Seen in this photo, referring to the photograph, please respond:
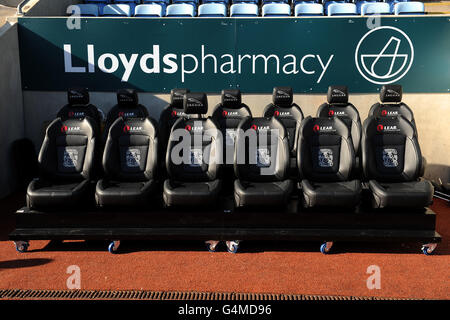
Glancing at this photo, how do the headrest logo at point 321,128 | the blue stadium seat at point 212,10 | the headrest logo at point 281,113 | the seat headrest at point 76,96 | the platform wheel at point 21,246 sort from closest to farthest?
1. the platform wheel at point 21,246
2. the headrest logo at point 321,128
3. the seat headrest at point 76,96
4. the headrest logo at point 281,113
5. the blue stadium seat at point 212,10

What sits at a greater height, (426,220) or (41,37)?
(41,37)

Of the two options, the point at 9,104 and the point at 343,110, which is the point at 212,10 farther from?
the point at 9,104

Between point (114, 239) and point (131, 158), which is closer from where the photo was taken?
point (114, 239)

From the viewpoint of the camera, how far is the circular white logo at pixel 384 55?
5727mm

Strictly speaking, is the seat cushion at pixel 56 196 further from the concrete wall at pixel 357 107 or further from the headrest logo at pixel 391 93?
the headrest logo at pixel 391 93

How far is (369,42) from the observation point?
5.77m

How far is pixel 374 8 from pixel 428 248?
18.2ft

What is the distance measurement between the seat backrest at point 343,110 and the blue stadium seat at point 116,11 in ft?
14.4

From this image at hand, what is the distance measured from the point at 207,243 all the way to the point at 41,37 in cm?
418

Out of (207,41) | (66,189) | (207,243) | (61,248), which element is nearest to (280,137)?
(207,243)

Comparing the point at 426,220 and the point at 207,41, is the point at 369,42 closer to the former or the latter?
the point at 207,41

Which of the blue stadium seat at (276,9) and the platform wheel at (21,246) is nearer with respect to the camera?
the platform wheel at (21,246)

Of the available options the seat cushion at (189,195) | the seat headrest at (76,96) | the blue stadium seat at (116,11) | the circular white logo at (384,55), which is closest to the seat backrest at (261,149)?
the seat cushion at (189,195)

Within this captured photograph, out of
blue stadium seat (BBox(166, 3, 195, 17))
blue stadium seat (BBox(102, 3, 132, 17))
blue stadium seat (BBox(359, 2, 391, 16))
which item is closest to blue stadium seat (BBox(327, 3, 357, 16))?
blue stadium seat (BBox(359, 2, 391, 16))
